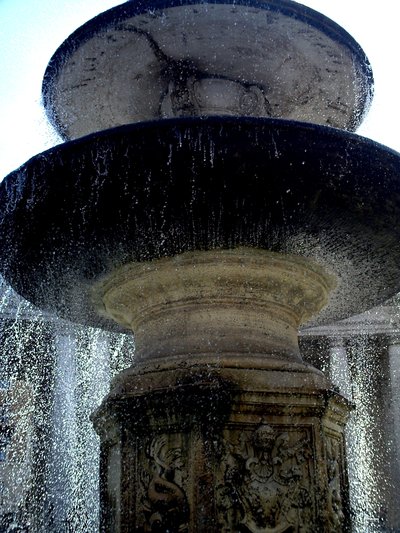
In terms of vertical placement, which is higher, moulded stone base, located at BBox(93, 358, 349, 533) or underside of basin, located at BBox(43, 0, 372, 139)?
underside of basin, located at BBox(43, 0, 372, 139)

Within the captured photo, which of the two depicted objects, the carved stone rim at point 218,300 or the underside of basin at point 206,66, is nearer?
the carved stone rim at point 218,300

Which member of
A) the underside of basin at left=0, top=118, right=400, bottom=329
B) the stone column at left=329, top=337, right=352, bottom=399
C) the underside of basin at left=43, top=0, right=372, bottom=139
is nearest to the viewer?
the underside of basin at left=0, top=118, right=400, bottom=329

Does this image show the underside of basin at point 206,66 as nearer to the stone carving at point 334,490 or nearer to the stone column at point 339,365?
the stone carving at point 334,490

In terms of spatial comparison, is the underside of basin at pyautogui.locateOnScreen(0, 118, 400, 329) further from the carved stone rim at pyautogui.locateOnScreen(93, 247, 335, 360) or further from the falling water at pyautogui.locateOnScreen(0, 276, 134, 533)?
the falling water at pyautogui.locateOnScreen(0, 276, 134, 533)

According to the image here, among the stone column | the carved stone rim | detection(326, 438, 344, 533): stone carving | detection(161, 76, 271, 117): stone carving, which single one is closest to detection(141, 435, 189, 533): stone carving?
the carved stone rim

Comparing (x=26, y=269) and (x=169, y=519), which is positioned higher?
(x=26, y=269)

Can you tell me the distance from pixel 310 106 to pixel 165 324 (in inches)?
64.1

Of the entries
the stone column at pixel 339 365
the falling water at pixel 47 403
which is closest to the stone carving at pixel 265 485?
the falling water at pixel 47 403

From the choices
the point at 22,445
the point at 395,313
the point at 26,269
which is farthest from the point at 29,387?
the point at 26,269

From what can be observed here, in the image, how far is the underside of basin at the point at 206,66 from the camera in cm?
389

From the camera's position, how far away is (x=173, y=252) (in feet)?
12.1

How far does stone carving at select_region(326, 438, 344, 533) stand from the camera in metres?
3.31

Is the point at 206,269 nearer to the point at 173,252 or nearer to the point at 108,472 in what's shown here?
the point at 173,252

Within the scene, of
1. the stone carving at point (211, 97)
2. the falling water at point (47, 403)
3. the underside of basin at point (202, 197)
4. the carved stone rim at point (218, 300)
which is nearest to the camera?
the underside of basin at point (202, 197)
